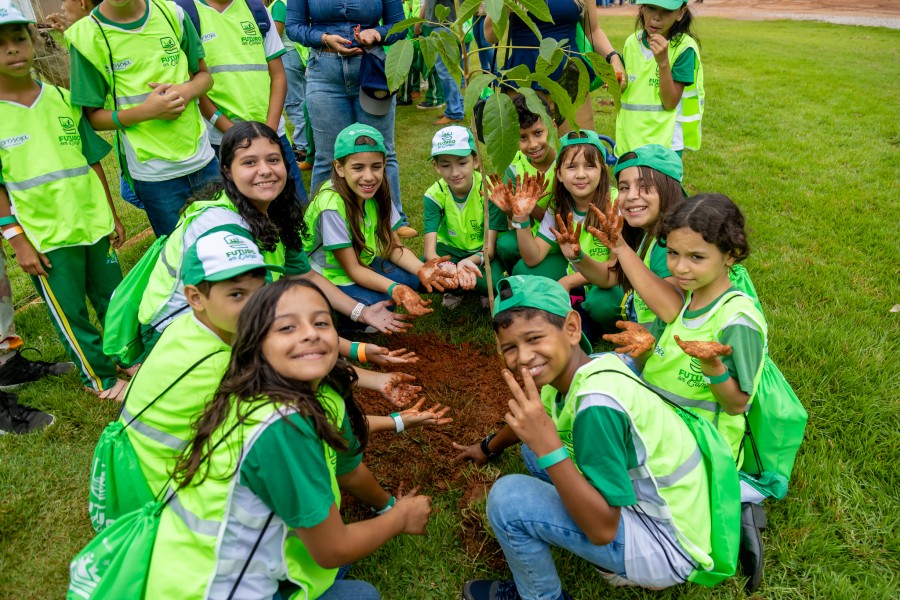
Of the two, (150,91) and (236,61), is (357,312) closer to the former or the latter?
(150,91)

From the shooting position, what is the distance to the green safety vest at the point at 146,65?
2809 millimetres

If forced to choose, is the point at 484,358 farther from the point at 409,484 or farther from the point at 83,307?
the point at 83,307

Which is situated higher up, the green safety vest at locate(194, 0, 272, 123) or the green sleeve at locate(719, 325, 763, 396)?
the green safety vest at locate(194, 0, 272, 123)

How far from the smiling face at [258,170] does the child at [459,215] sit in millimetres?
1049

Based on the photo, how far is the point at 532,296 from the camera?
1.75 meters

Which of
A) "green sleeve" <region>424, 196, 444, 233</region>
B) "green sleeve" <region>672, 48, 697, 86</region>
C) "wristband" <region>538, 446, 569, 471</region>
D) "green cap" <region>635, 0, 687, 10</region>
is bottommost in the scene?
"green sleeve" <region>424, 196, 444, 233</region>

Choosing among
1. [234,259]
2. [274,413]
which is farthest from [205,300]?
[274,413]

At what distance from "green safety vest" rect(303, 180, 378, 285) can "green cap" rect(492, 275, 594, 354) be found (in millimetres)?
1706

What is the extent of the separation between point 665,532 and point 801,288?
246cm

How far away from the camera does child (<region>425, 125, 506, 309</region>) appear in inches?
136

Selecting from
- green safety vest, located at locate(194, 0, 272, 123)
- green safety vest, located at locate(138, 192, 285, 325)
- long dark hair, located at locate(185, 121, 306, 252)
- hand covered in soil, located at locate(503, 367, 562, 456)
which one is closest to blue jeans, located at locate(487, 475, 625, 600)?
hand covered in soil, located at locate(503, 367, 562, 456)

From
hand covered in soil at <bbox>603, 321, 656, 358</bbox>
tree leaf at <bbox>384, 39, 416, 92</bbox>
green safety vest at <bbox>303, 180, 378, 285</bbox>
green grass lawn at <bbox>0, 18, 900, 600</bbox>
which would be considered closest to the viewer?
tree leaf at <bbox>384, 39, 416, 92</bbox>

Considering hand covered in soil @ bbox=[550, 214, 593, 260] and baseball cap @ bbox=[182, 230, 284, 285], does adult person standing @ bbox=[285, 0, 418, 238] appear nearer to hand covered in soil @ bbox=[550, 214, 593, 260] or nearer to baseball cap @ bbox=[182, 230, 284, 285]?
hand covered in soil @ bbox=[550, 214, 593, 260]

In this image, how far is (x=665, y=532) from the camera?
1.72 metres
